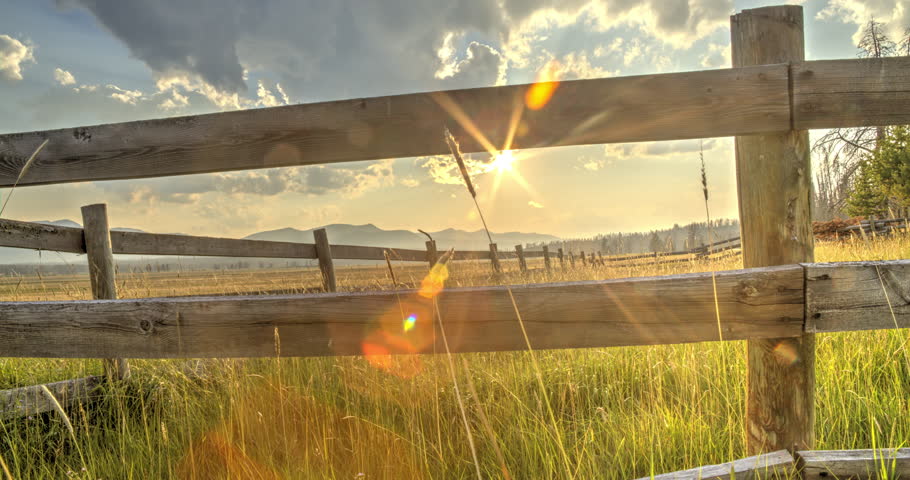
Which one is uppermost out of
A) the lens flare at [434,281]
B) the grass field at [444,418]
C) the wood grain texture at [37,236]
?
the wood grain texture at [37,236]

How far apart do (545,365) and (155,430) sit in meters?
2.42

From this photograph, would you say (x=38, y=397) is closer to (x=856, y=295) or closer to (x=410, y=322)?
(x=410, y=322)

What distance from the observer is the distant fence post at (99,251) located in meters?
3.78

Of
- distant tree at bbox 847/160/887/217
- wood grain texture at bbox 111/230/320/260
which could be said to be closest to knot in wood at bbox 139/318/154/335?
wood grain texture at bbox 111/230/320/260

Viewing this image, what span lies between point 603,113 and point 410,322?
97 cm

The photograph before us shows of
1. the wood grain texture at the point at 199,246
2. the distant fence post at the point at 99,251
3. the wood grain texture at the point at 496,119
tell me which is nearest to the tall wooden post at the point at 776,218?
the wood grain texture at the point at 496,119

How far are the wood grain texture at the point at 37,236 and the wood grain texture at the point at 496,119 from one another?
2.87 m

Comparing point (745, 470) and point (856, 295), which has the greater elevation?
point (856, 295)

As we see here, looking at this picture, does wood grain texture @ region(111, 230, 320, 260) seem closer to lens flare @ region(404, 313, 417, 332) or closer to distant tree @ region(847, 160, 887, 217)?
lens flare @ region(404, 313, 417, 332)

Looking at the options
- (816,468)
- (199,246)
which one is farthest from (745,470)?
(199,246)

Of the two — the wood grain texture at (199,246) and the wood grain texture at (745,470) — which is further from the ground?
A: the wood grain texture at (199,246)

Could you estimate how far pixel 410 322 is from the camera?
1578 millimetres

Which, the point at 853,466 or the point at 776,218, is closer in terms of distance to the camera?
the point at 853,466

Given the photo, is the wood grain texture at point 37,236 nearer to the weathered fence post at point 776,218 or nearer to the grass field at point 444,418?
the grass field at point 444,418
